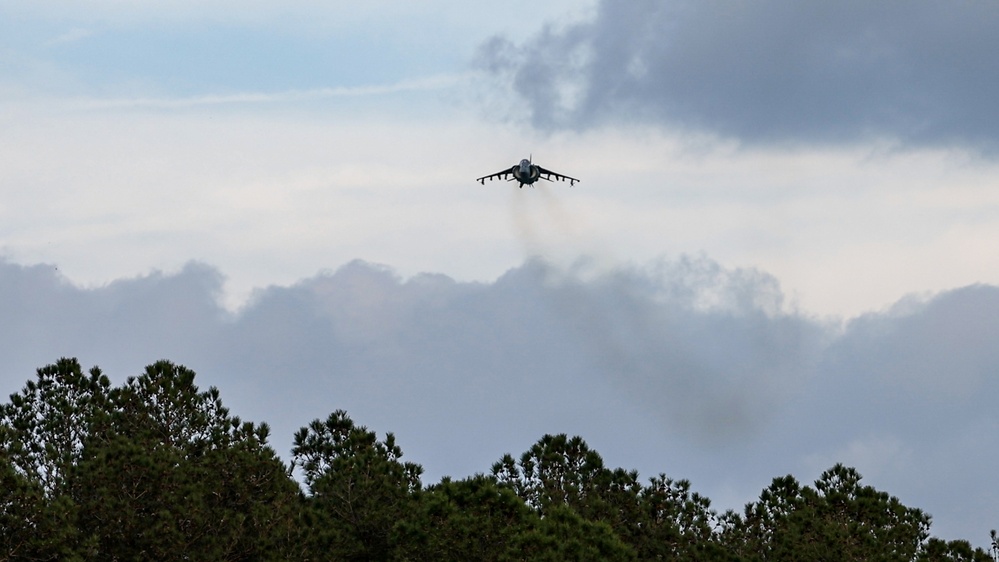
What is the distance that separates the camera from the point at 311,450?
72688 mm

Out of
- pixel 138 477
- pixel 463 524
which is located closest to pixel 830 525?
pixel 463 524

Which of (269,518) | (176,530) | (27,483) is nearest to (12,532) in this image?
(27,483)

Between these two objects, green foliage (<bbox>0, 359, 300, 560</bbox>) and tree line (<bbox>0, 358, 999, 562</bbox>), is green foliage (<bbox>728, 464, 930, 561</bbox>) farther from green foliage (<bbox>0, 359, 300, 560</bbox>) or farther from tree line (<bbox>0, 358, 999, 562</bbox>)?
green foliage (<bbox>0, 359, 300, 560</bbox>)

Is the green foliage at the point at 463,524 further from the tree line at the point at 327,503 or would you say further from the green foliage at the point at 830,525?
the green foliage at the point at 830,525

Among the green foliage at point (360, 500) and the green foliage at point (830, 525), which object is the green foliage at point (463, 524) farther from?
the green foliage at point (830, 525)

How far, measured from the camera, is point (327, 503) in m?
67.6

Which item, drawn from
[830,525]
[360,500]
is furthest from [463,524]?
[830,525]

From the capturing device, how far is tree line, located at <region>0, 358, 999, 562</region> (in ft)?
202

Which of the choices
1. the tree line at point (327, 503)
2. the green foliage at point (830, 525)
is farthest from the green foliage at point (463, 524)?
the green foliage at point (830, 525)

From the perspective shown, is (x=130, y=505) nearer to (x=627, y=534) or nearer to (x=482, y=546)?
(x=482, y=546)

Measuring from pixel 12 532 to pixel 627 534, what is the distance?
2830 cm

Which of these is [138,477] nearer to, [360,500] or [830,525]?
[360,500]

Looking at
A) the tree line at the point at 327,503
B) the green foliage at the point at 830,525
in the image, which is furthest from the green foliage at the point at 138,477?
the green foliage at the point at 830,525

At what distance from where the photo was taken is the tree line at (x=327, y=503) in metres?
61.6
